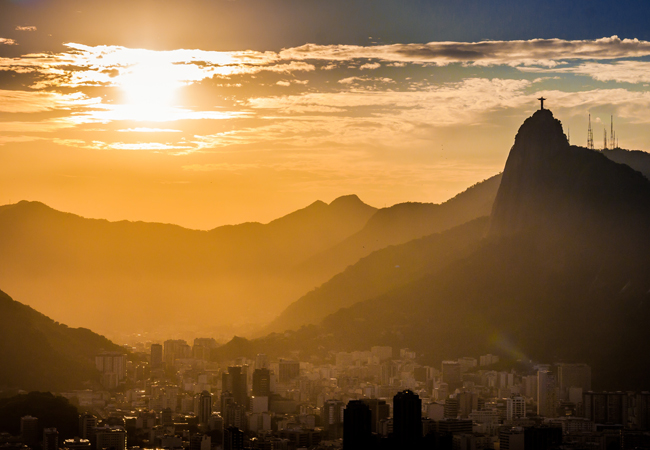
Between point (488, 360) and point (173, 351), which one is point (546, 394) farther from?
point (173, 351)

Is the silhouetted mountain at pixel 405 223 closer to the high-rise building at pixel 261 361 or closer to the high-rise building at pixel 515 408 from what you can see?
the high-rise building at pixel 261 361

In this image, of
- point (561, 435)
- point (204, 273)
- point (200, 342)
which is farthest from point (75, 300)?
point (561, 435)

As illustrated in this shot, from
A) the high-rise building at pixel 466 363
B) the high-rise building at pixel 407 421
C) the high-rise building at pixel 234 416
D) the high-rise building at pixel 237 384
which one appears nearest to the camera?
the high-rise building at pixel 407 421

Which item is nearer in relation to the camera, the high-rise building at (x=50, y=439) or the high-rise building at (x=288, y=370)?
the high-rise building at (x=50, y=439)

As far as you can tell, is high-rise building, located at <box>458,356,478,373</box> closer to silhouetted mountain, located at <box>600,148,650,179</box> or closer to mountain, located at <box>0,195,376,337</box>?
silhouetted mountain, located at <box>600,148,650,179</box>

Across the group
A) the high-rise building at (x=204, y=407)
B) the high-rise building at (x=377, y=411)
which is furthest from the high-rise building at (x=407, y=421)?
the high-rise building at (x=204, y=407)

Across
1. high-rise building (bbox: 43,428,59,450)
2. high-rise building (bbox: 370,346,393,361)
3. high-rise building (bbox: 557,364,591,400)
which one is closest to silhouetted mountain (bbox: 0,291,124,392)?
high-rise building (bbox: 43,428,59,450)
